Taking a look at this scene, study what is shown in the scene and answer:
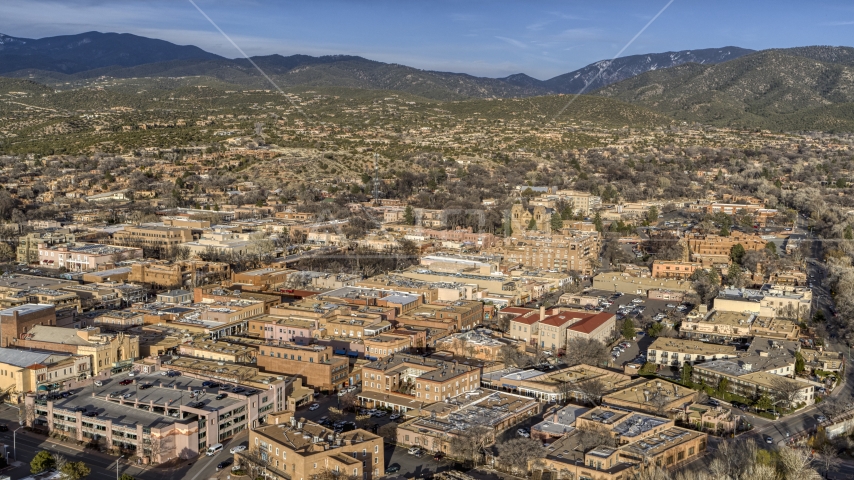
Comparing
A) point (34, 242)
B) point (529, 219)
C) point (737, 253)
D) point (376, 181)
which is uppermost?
point (376, 181)

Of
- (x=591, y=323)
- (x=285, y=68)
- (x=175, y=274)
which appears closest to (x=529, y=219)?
(x=175, y=274)

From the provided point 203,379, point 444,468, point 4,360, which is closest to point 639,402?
point 444,468

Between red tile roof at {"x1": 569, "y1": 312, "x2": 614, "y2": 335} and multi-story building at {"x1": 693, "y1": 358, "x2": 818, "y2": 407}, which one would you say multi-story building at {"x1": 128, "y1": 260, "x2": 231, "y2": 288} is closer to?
red tile roof at {"x1": 569, "y1": 312, "x2": 614, "y2": 335}

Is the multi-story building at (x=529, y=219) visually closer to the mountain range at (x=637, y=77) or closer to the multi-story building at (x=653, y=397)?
the multi-story building at (x=653, y=397)

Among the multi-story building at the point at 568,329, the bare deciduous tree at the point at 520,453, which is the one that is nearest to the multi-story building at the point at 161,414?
the bare deciduous tree at the point at 520,453

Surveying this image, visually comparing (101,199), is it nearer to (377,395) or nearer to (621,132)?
(377,395)

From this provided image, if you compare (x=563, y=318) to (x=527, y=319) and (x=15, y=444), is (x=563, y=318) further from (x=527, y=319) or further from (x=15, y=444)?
(x=15, y=444)
